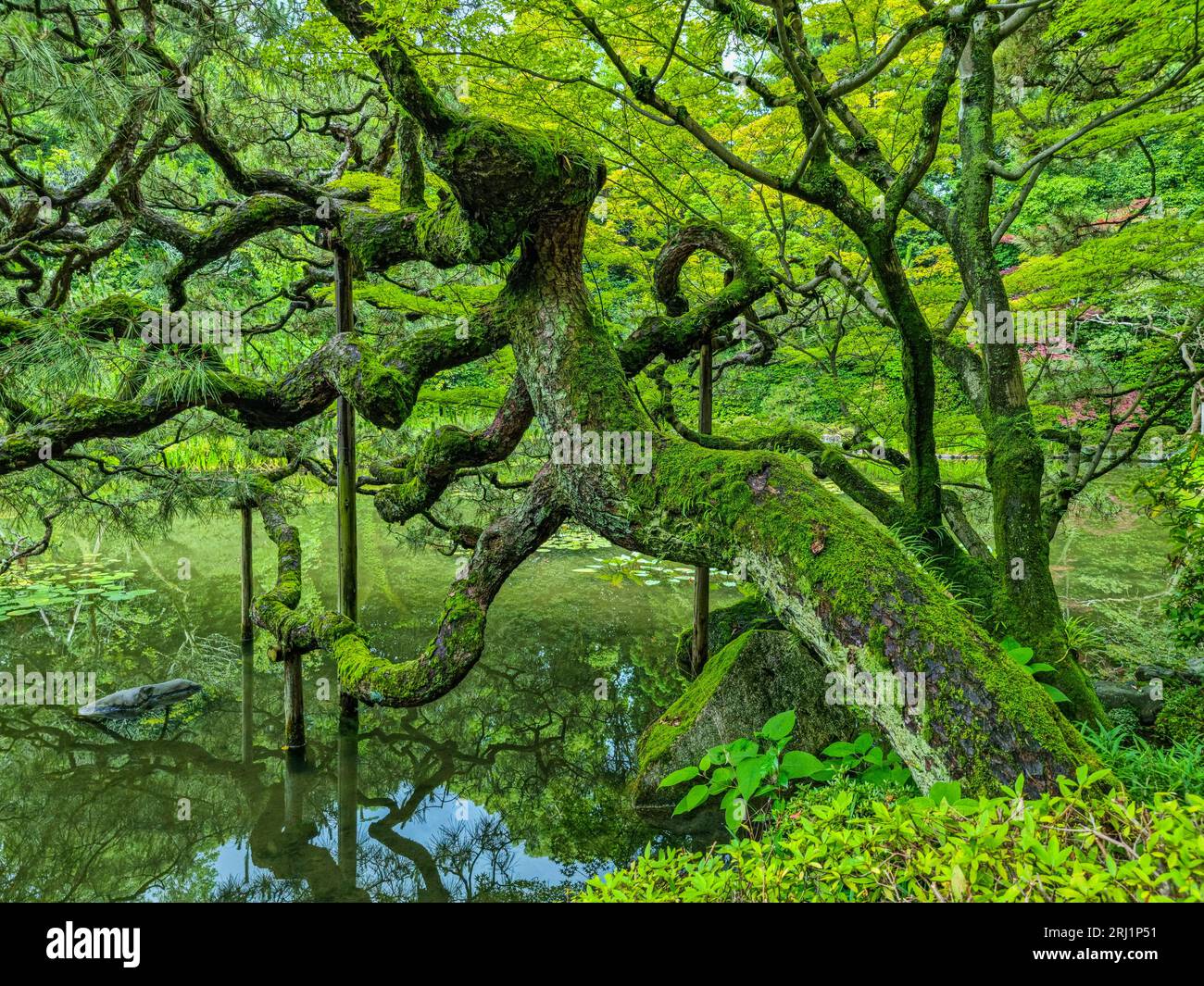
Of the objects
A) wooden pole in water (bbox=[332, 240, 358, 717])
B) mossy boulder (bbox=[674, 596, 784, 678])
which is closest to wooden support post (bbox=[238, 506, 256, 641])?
wooden pole in water (bbox=[332, 240, 358, 717])

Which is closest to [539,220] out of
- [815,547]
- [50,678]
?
[815,547]

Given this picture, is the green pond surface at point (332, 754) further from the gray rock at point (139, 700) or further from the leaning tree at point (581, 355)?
the leaning tree at point (581, 355)

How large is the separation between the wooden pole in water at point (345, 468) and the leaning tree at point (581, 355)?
0.12m

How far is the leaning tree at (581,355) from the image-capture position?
2.10 m

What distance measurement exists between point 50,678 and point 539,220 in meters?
6.82

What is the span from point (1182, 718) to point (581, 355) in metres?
3.96

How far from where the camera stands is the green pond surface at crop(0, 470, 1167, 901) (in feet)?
13.3

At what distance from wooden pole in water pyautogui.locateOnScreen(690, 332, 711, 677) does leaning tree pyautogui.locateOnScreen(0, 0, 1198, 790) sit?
34 cm

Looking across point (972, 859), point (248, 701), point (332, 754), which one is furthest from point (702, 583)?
point (248, 701)

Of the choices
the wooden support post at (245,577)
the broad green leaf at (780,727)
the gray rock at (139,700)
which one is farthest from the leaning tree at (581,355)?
the gray rock at (139,700)

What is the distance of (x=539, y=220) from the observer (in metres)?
2.73

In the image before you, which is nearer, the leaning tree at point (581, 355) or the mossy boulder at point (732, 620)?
the leaning tree at point (581, 355)

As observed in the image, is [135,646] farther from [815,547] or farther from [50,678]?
[815,547]

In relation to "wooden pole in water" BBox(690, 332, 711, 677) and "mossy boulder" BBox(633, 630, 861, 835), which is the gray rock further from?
"wooden pole in water" BBox(690, 332, 711, 677)
